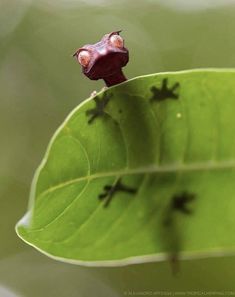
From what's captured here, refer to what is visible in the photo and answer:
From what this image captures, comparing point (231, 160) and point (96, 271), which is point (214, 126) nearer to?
point (231, 160)

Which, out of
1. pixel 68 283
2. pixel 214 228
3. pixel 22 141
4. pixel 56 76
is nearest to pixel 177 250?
pixel 214 228

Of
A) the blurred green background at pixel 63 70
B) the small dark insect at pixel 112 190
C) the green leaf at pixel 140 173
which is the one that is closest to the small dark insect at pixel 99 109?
the green leaf at pixel 140 173

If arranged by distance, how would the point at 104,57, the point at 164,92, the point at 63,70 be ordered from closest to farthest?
the point at 164,92 < the point at 104,57 < the point at 63,70

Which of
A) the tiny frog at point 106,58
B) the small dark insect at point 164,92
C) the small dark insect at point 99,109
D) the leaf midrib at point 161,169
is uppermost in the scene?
the tiny frog at point 106,58

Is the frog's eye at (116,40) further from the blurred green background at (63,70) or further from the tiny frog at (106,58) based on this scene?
the blurred green background at (63,70)

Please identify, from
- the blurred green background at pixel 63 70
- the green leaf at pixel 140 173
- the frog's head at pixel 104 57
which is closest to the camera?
the green leaf at pixel 140 173

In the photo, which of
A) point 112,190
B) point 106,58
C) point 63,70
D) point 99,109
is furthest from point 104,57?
point 63,70

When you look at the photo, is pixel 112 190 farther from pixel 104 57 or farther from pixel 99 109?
pixel 104 57
